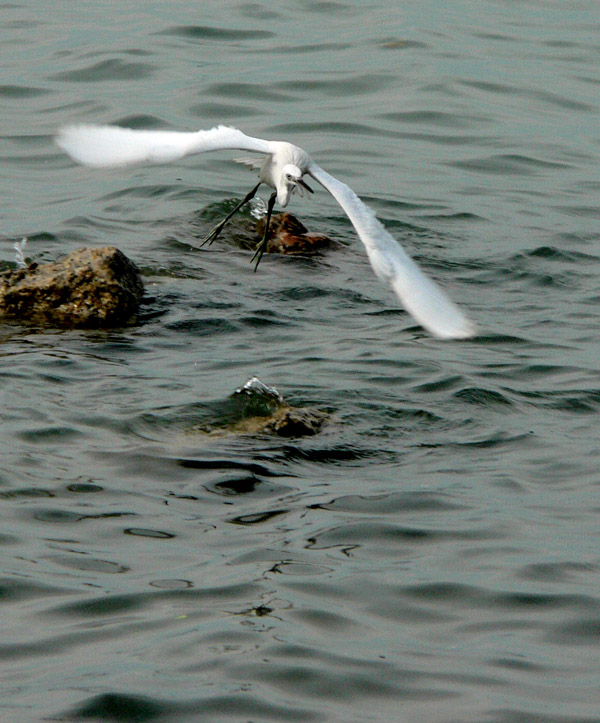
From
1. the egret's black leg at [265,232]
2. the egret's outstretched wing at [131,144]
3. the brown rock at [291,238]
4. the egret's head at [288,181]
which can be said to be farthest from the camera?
the brown rock at [291,238]

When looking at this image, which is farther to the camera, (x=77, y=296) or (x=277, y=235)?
(x=277, y=235)

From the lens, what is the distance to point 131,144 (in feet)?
22.1

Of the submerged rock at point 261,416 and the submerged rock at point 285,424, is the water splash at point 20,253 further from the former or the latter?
the submerged rock at point 285,424

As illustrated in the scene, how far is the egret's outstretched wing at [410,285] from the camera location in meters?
5.47

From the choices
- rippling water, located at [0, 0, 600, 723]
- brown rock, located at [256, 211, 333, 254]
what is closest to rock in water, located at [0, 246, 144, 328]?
rippling water, located at [0, 0, 600, 723]

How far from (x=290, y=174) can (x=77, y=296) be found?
5.37ft

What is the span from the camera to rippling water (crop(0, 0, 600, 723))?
414 centimetres

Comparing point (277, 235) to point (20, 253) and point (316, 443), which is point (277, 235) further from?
point (316, 443)

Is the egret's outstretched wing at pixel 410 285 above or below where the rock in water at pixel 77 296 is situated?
above

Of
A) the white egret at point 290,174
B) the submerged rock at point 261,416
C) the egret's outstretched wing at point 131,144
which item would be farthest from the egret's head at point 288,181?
the submerged rock at point 261,416

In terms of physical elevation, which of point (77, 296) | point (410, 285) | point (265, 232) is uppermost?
point (410, 285)

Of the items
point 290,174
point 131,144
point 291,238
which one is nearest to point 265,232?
point 291,238

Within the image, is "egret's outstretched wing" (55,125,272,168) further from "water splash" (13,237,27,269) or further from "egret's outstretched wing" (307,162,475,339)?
"water splash" (13,237,27,269)

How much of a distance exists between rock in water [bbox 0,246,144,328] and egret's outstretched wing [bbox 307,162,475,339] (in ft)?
6.78
